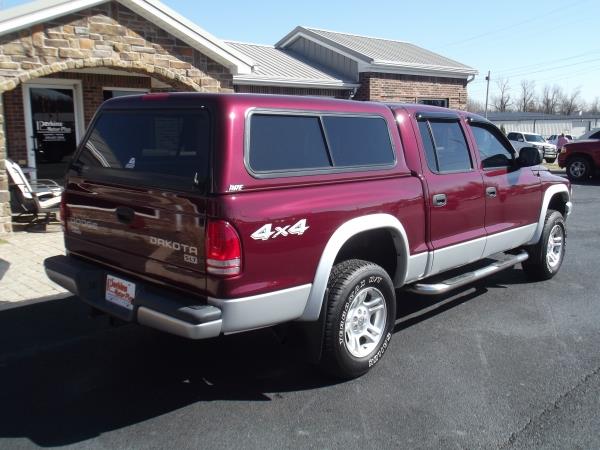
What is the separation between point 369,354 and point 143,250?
172 cm

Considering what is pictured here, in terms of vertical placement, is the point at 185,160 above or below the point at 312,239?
above

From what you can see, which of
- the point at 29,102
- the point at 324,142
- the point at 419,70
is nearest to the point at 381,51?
the point at 419,70

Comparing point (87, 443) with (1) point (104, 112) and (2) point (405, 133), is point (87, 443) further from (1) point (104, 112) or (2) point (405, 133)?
(2) point (405, 133)

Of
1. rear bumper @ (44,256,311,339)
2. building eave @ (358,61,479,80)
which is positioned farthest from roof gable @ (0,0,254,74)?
building eave @ (358,61,479,80)

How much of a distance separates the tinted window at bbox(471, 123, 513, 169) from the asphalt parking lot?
1.43 m

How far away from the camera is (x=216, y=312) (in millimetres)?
3137

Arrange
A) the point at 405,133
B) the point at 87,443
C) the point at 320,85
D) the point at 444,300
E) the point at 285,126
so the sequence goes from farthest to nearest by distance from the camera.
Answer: the point at 320,85, the point at 444,300, the point at 405,133, the point at 285,126, the point at 87,443

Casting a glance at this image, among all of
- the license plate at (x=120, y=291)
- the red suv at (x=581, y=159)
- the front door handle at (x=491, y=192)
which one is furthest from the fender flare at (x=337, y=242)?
the red suv at (x=581, y=159)

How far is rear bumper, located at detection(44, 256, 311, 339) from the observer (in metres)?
3.12

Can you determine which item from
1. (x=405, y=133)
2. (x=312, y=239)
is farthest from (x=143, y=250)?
(x=405, y=133)

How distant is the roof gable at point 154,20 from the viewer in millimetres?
8242

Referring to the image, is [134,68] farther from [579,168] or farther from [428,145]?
[579,168]

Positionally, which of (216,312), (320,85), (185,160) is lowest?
(216,312)

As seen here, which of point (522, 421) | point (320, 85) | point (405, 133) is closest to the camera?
point (522, 421)
